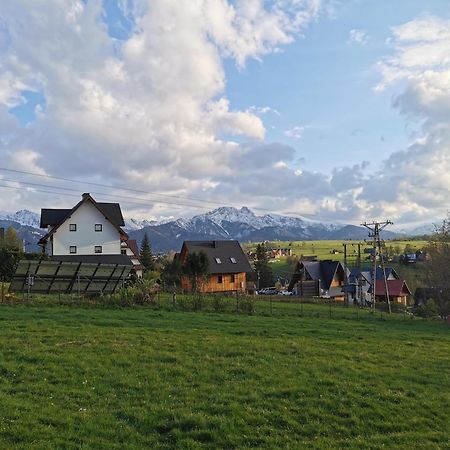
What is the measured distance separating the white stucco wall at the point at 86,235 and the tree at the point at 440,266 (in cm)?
3944

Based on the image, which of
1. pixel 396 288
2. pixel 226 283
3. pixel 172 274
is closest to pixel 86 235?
pixel 172 274

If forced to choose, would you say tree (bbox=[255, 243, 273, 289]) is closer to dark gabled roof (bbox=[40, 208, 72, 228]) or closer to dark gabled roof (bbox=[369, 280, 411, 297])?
dark gabled roof (bbox=[369, 280, 411, 297])

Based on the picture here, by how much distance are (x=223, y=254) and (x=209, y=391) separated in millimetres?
55497

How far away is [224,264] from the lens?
63406mm

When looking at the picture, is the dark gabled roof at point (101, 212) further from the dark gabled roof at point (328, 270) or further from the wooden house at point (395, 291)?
the wooden house at point (395, 291)

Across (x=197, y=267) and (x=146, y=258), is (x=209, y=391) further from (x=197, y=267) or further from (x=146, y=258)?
(x=146, y=258)

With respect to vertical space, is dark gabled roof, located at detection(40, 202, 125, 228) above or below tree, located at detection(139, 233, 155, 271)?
above

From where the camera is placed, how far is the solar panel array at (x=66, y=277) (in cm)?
3078

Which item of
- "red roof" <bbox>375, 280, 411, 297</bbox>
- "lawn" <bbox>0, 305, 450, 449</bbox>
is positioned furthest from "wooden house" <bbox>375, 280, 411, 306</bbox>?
"lawn" <bbox>0, 305, 450, 449</bbox>

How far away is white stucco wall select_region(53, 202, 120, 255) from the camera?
50656 millimetres

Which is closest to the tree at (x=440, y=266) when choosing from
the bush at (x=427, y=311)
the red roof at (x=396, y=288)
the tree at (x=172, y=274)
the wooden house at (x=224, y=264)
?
the bush at (x=427, y=311)

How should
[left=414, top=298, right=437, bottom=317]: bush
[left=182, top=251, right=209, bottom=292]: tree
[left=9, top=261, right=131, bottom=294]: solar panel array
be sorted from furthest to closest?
[left=182, top=251, right=209, bottom=292]: tree
[left=414, top=298, right=437, bottom=317]: bush
[left=9, top=261, right=131, bottom=294]: solar panel array

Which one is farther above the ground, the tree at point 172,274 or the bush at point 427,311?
the tree at point 172,274

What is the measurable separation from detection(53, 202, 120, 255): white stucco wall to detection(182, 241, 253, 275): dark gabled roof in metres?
13.0
